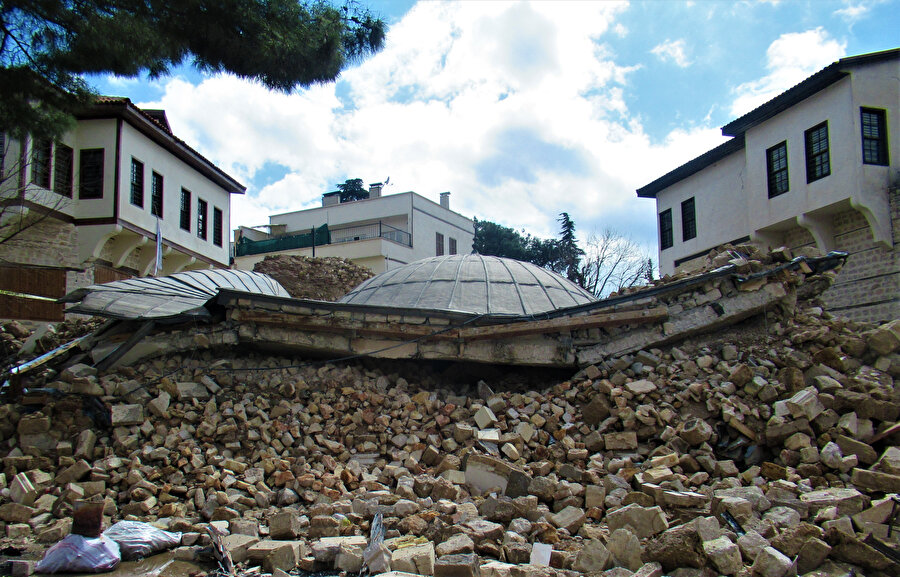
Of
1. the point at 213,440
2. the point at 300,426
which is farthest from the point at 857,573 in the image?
the point at 213,440

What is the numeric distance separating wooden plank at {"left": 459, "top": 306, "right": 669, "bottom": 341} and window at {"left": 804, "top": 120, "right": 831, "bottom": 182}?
31.2ft

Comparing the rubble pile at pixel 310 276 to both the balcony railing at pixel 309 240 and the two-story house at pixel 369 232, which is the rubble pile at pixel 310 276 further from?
the balcony railing at pixel 309 240

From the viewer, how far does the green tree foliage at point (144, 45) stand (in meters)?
6.82

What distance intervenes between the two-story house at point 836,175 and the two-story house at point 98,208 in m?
14.7

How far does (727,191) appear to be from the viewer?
1892 centimetres

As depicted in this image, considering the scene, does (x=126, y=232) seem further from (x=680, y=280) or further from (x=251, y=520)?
(x=680, y=280)

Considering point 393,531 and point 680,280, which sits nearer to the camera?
point 393,531

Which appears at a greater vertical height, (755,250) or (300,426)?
→ (755,250)

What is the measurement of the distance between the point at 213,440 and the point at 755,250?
25.8 ft

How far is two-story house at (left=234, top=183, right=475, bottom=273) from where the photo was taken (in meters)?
27.4

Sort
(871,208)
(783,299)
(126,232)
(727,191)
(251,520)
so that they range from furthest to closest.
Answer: (727,191), (126,232), (871,208), (783,299), (251,520)

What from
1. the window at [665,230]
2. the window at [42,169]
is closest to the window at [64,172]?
the window at [42,169]

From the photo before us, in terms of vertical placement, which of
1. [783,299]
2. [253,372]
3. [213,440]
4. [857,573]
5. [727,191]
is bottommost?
[857,573]

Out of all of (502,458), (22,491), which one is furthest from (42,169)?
(502,458)
